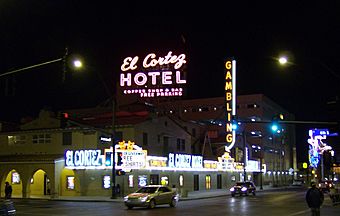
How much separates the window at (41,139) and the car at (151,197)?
2264 cm

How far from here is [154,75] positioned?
70.4 m

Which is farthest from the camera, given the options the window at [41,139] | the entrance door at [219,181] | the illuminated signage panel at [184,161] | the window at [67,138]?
the entrance door at [219,181]

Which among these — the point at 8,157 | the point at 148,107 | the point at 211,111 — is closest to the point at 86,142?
the point at 8,157

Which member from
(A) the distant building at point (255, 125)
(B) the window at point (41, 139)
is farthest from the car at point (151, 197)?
(A) the distant building at point (255, 125)

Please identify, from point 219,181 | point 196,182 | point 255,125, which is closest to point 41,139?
point 196,182

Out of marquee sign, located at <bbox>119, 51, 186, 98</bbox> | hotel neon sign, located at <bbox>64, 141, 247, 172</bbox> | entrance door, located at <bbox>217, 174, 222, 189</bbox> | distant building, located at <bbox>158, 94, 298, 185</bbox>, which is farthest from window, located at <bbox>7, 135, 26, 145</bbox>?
distant building, located at <bbox>158, 94, 298, 185</bbox>

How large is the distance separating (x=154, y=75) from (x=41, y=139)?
2153cm

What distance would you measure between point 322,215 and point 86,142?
29.3 metres

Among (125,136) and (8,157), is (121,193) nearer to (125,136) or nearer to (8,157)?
(125,136)

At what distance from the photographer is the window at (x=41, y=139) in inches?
2108

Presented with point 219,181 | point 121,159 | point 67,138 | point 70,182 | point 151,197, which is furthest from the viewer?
point 219,181

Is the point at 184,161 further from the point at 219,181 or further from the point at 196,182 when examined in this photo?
the point at 219,181

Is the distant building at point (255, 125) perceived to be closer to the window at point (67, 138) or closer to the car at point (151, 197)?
the window at point (67, 138)

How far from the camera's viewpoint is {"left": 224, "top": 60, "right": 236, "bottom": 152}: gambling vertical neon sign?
72062 mm
